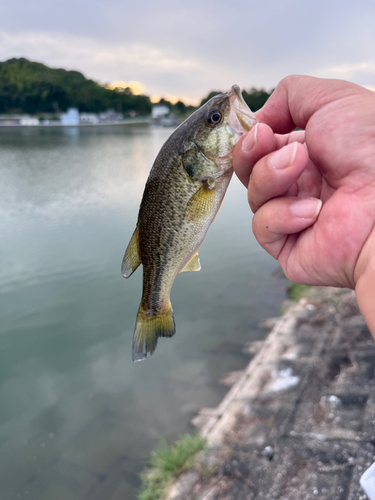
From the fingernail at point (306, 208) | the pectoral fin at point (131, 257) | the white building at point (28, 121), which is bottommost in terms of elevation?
the pectoral fin at point (131, 257)

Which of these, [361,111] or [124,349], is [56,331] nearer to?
[124,349]

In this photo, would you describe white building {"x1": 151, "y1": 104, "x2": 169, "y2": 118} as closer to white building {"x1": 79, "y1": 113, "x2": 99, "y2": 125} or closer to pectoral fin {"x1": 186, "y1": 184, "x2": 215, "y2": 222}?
white building {"x1": 79, "y1": 113, "x2": 99, "y2": 125}

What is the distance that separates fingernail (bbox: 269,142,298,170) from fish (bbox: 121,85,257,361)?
0.32 m

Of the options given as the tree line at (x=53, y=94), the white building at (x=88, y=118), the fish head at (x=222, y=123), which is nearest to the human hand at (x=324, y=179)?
the fish head at (x=222, y=123)

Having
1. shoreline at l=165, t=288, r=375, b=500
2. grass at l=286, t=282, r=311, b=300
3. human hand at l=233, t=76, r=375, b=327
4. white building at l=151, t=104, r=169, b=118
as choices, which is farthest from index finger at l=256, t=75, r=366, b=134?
white building at l=151, t=104, r=169, b=118

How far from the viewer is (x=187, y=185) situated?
6.83 ft

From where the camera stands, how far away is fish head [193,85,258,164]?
1977 mm

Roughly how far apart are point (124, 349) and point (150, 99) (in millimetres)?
130048

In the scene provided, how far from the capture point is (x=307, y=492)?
345 cm

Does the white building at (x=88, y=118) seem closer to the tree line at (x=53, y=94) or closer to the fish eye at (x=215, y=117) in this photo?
the tree line at (x=53, y=94)

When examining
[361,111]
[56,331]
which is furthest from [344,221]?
[56,331]

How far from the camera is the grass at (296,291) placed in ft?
31.6

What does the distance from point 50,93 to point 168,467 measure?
11962cm

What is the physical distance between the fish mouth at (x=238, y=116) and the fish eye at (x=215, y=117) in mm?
63
